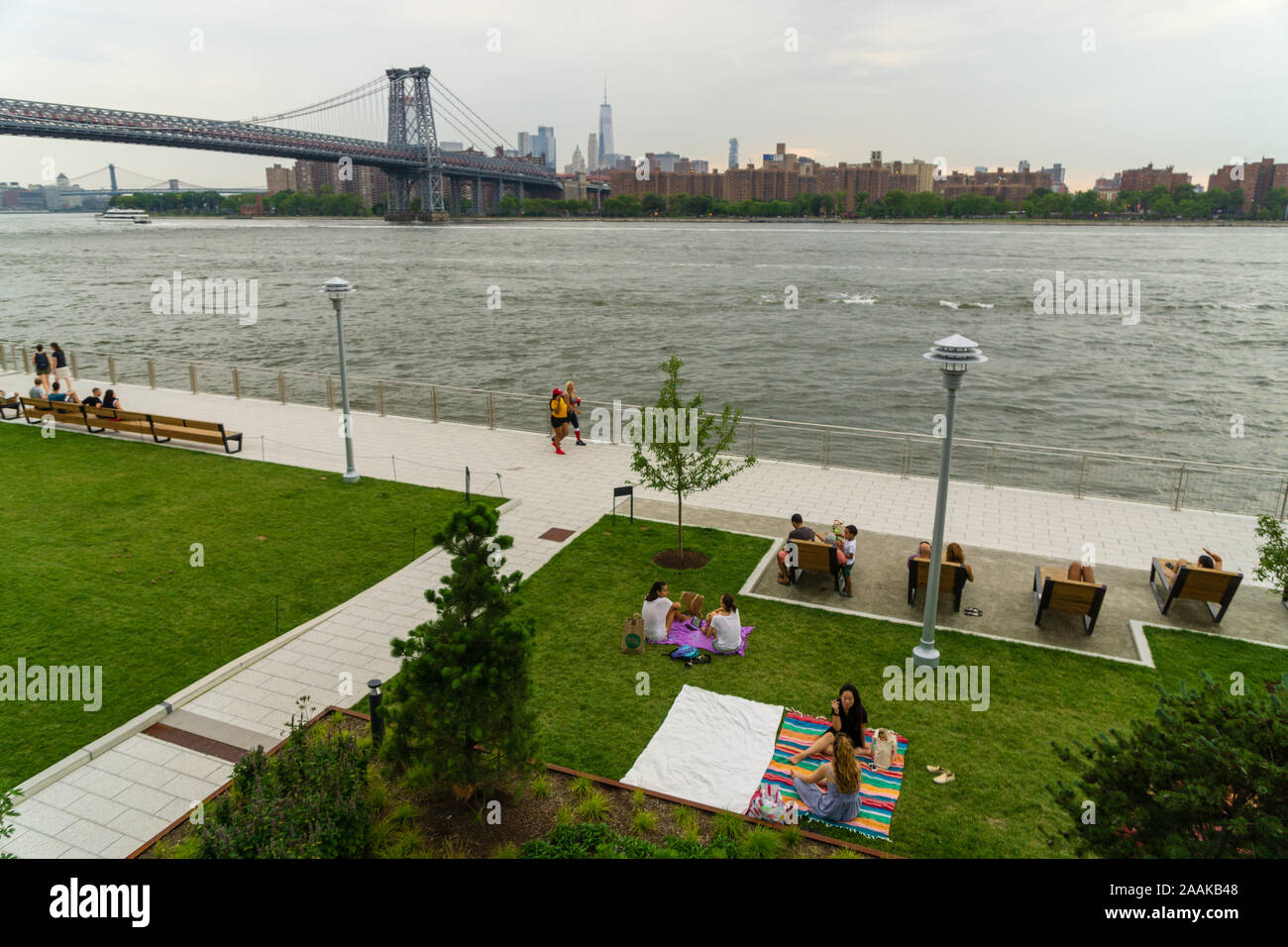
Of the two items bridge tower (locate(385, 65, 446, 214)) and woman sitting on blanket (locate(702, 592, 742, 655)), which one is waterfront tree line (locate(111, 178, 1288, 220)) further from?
woman sitting on blanket (locate(702, 592, 742, 655))

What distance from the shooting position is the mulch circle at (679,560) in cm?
1152

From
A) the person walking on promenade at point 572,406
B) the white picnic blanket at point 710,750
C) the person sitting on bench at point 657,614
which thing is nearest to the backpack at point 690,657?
the person sitting on bench at point 657,614

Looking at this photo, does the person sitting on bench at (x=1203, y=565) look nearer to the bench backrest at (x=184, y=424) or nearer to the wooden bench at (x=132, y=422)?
the wooden bench at (x=132, y=422)

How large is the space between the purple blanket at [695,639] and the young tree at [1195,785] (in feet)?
14.2

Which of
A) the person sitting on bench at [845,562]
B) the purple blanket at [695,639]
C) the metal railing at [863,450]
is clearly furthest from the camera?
the metal railing at [863,450]

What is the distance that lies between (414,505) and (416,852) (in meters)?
8.12

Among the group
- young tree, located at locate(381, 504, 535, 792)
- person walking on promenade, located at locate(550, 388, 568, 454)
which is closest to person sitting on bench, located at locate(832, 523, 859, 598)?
young tree, located at locate(381, 504, 535, 792)

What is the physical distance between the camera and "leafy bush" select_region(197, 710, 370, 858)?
17.9 ft

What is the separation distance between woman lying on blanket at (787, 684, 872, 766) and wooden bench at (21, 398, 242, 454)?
13277mm

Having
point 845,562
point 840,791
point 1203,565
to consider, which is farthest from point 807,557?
point 1203,565

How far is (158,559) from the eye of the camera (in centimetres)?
1141

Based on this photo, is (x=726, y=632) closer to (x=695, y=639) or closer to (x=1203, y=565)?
(x=695, y=639)

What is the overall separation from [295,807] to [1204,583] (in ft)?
32.3

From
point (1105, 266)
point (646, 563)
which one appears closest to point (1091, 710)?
point (646, 563)
